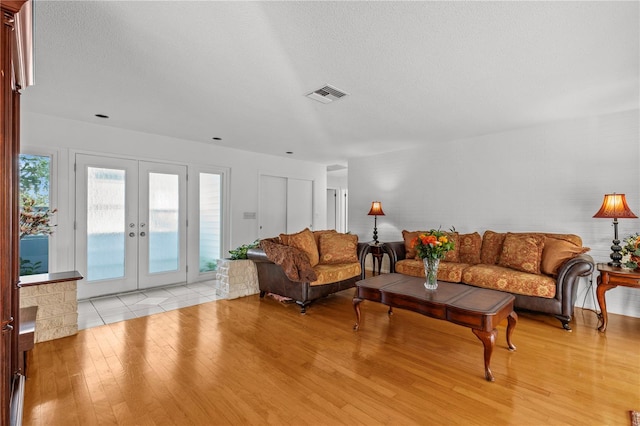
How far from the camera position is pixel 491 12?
1869mm

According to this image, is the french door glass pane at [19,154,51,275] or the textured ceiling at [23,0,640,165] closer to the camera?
the textured ceiling at [23,0,640,165]

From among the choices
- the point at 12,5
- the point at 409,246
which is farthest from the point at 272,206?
the point at 12,5

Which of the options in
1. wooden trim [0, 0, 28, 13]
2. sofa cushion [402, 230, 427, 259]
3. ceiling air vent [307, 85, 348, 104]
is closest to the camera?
wooden trim [0, 0, 28, 13]

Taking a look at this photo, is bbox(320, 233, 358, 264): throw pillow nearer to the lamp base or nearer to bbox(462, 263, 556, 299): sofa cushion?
bbox(462, 263, 556, 299): sofa cushion

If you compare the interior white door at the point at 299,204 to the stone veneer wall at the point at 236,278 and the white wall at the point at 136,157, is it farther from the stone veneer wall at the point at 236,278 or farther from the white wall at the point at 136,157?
the stone veneer wall at the point at 236,278

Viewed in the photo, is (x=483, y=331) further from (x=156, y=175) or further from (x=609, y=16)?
(x=156, y=175)

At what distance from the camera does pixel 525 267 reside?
362cm

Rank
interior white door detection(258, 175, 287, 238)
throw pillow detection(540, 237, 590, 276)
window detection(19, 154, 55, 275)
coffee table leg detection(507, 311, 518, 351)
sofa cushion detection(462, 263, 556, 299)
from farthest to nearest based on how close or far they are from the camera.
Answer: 1. interior white door detection(258, 175, 287, 238)
2. window detection(19, 154, 55, 275)
3. throw pillow detection(540, 237, 590, 276)
4. sofa cushion detection(462, 263, 556, 299)
5. coffee table leg detection(507, 311, 518, 351)

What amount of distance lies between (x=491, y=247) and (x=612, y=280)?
4.21 feet

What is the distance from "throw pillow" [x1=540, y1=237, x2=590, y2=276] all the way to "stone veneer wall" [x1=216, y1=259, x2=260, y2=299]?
12.2 feet

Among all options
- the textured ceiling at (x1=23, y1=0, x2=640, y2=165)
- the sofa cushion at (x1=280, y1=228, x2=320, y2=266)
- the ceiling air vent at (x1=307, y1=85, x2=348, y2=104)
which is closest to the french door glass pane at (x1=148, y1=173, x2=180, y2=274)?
the textured ceiling at (x1=23, y1=0, x2=640, y2=165)

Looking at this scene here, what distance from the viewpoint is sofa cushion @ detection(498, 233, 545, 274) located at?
3613 millimetres

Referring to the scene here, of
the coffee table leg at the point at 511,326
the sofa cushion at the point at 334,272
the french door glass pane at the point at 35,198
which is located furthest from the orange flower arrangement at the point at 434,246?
the french door glass pane at the point at 35,198

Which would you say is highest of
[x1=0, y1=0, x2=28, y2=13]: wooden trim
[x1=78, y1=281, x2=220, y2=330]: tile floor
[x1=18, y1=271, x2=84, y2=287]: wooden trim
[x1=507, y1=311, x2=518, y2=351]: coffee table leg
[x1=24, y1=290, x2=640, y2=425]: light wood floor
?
[x1=0, y1=0, x2=28, y2=13]: wooden trim
